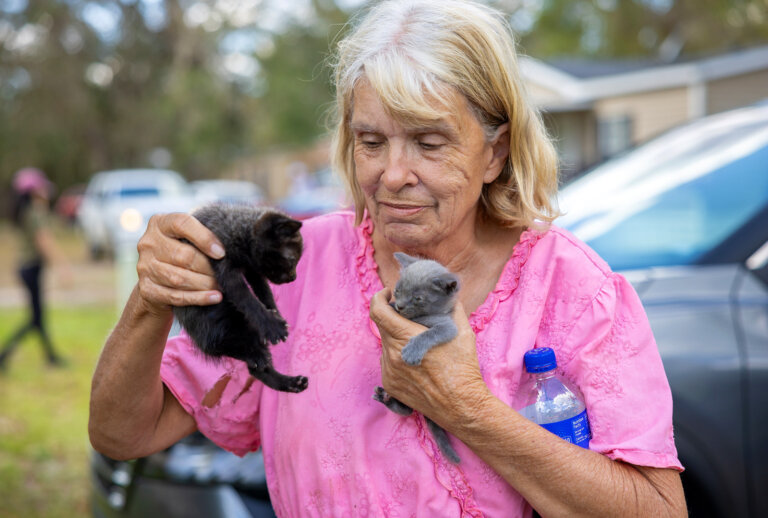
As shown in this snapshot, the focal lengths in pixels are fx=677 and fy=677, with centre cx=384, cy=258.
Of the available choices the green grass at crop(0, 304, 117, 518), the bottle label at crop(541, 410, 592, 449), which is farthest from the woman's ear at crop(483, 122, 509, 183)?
the green grass at crop(0, 304, 117, 518)

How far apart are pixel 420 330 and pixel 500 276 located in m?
0.41

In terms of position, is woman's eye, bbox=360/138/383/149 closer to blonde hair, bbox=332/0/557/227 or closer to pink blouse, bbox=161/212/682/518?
blonde hair, bbox=332/0/557/227

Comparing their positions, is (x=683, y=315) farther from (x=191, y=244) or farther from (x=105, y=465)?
(x=105, y=465)

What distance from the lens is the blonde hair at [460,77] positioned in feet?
5.98

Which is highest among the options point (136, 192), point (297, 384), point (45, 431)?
point (297, 384)

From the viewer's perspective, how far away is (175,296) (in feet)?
5.75

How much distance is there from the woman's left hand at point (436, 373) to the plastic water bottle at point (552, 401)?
172 millimetres

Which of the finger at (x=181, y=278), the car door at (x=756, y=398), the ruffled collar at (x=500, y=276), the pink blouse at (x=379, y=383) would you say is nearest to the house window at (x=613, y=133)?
the car door at (x=756, y=398)

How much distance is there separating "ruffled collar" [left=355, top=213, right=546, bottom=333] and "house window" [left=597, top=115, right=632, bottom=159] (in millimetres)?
17893

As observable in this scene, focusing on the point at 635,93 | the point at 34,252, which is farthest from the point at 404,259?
the point at 635,93

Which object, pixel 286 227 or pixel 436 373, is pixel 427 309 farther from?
pixel 286 227

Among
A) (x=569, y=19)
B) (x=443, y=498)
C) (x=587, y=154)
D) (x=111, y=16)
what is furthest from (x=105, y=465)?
(x=569, y=19)

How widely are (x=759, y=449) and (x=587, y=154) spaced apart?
20.3m

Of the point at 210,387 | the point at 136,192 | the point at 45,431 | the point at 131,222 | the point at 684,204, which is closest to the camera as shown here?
the point at 210,387
